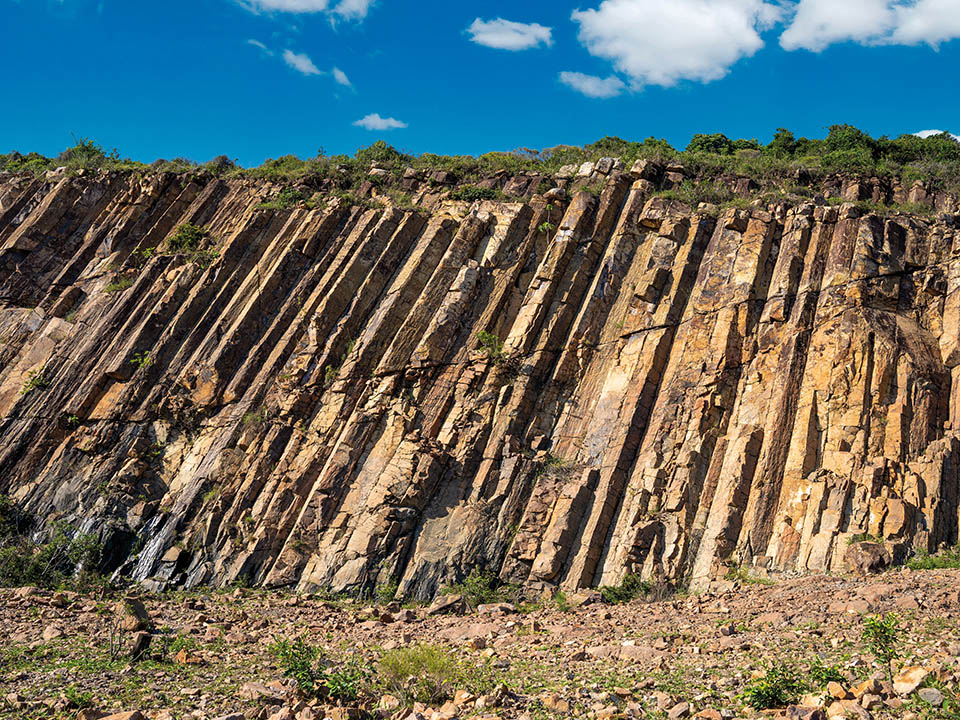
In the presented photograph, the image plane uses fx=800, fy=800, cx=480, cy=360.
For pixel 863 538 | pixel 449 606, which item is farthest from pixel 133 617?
pixel 863 538

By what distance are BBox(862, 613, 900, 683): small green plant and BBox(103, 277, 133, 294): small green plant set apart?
24.4 m

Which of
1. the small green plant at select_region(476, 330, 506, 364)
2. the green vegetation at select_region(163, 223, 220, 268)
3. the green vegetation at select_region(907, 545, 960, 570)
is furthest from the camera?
the green vegetation at select_region(163, 223, 220, 268)

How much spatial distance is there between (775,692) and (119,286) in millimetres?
24376

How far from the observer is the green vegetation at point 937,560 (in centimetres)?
1515

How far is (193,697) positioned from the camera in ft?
37.9

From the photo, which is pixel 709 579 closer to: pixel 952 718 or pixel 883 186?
pixel 952 718

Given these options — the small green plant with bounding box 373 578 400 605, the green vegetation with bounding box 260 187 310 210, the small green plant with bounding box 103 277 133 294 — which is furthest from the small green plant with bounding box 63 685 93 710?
the green vegetation with bounding box 260 187 310 210

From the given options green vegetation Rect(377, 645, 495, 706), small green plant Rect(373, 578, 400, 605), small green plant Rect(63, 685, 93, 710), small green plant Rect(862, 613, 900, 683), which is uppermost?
small green plant Rect(862, 613, 900, 683)

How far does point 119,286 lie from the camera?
2708 cm

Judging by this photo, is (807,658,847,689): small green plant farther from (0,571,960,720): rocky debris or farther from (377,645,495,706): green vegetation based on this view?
(377,645,495,706): green vegetation

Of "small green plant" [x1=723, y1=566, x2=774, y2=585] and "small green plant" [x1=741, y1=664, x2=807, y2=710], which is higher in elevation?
"small green plant" [x1=723, y1=566, x2=774, y2=585]

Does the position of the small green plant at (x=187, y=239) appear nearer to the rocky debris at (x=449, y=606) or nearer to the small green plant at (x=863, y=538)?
the rocky debris at (x=449, y=606)

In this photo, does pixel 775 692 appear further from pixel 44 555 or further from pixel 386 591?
pixel 44 555

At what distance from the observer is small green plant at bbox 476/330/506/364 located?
22.6 metres
